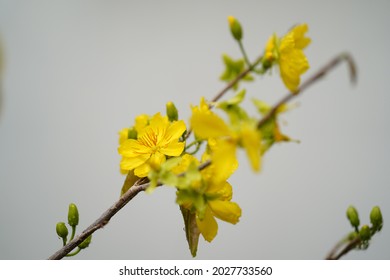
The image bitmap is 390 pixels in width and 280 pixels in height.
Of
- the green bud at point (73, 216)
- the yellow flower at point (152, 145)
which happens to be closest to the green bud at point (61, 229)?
the green bud at point (73, 216)

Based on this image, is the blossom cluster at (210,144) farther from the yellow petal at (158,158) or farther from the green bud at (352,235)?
the green bud at (352,235)

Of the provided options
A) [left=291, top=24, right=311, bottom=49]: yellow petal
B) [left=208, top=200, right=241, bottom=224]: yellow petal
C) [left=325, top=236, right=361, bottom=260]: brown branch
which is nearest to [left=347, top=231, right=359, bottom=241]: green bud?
[left=325, top=236, right=361, bottom=260]: brown branch

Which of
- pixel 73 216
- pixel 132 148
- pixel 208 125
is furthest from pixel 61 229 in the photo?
pixel 208 125

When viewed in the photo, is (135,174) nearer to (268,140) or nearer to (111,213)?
(111,213)

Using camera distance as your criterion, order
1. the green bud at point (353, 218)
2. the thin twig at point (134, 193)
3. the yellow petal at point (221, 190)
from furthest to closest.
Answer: the green bud at point (353, 218)
the yellow petal at point (221, 190)
the thin twig at point (134, 193)
